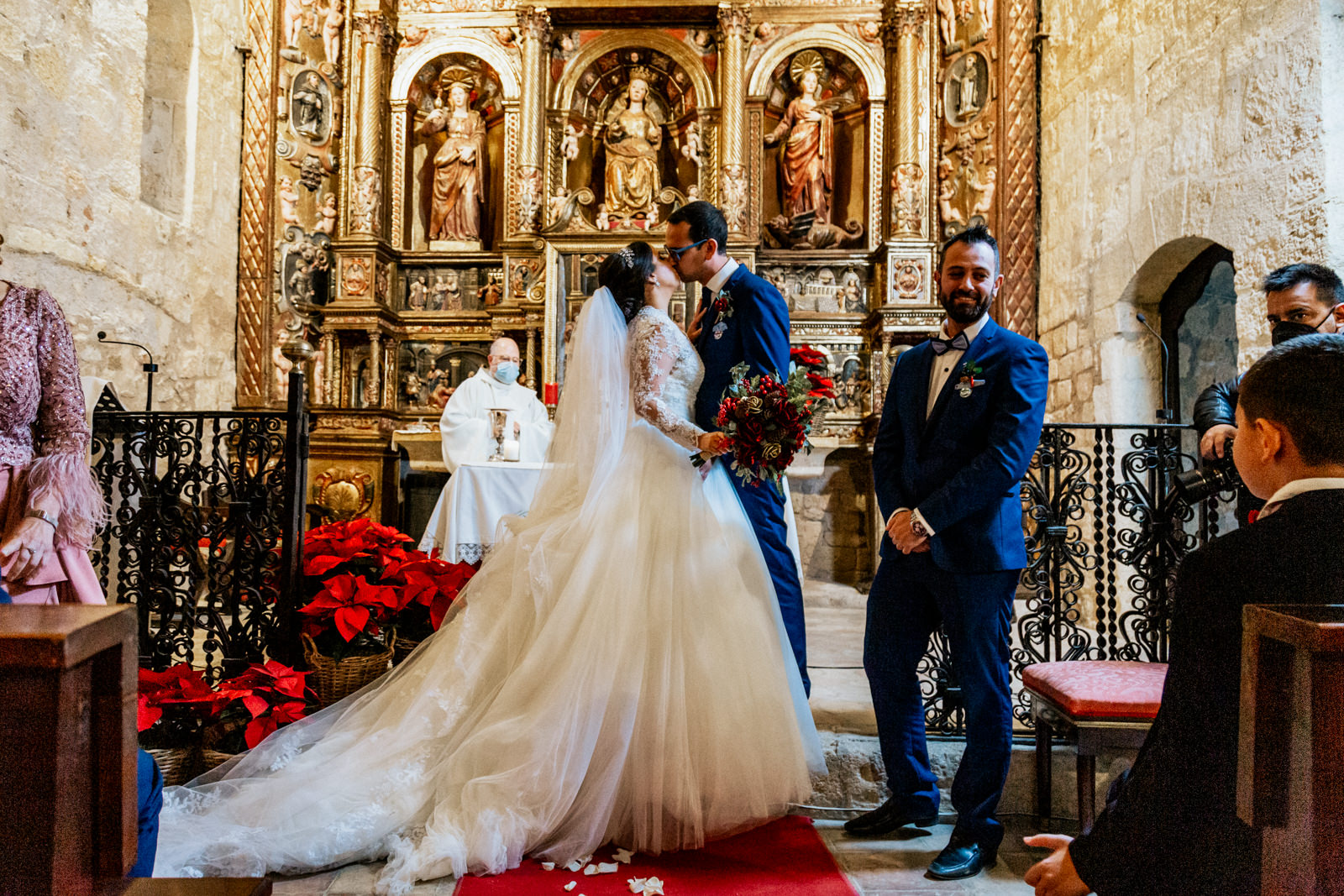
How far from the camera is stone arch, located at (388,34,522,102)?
8234 millimetres

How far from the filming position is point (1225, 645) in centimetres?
105

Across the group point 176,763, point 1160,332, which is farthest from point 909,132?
point 176,763

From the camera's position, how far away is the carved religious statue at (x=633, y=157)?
26.5 feet

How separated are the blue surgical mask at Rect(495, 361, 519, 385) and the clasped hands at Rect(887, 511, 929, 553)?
14.0 ft

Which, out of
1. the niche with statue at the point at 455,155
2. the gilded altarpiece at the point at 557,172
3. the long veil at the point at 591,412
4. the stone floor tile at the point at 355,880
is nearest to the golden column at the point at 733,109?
the gilded altarpiece at the point at 557,172

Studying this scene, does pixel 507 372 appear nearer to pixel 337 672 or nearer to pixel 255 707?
pixel 337 672

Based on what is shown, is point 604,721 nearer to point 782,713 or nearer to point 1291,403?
point 782,713

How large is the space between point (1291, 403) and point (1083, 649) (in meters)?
2.61

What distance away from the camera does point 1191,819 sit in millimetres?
1055

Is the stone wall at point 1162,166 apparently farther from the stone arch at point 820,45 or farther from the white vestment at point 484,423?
the white vestment at point 484,423

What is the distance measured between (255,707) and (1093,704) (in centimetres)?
277

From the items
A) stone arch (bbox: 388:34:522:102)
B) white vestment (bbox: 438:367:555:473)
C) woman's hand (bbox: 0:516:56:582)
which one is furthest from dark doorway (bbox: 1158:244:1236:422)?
stone arch (bbox: 388:34:522:102)

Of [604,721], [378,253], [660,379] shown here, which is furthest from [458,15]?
[604,721]

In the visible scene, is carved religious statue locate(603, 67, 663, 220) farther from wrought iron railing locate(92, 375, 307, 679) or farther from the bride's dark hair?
the bride's dark hair
